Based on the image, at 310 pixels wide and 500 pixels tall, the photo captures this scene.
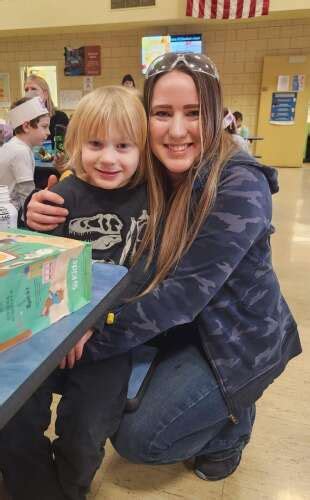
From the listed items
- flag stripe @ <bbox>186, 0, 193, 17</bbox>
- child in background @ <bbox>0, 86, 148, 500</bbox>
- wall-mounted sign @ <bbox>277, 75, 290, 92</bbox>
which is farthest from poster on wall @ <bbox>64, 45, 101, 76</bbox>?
child in background @ <bbox>0, 86, 148, 500</bbox>

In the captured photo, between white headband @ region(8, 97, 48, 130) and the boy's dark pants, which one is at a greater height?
white headband @ region(8, 97, 48, 130)

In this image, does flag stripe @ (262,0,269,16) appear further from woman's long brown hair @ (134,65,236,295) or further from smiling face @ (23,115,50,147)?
woman's long brown hair @ (134,65,236,295)

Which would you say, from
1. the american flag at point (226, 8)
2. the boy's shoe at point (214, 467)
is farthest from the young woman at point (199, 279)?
the american flag at point (226, 8)

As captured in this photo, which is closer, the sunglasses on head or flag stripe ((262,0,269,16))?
the sunglasses on head

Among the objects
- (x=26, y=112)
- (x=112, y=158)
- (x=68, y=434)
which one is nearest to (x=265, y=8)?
(x=26, y=112)

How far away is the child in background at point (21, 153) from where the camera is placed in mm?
2555

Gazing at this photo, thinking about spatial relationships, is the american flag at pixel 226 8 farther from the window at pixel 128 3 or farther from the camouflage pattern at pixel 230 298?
the camouflage pattern at pixel 230 298

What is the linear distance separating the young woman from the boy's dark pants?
70mm

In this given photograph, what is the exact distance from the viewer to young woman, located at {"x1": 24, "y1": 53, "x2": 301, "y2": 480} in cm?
96

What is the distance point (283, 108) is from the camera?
7.85 m

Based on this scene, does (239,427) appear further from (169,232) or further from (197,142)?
(197,142)

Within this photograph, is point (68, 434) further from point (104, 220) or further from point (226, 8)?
point (226, 8)

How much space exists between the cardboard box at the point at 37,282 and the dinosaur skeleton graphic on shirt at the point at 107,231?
1.08 ft

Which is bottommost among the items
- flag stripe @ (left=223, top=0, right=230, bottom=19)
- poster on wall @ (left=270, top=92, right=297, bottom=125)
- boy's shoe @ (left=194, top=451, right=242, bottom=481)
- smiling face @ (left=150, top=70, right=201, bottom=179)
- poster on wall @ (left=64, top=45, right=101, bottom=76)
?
boy's shoe @ (left=194, top=451, right=242, bottom=481)
